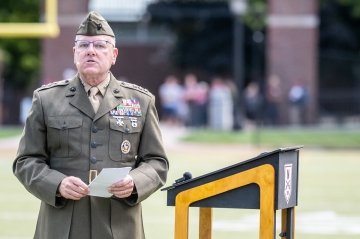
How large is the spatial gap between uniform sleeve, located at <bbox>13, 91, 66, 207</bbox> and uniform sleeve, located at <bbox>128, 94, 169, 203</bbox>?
1.28 feet

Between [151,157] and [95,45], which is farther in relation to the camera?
[151,157]

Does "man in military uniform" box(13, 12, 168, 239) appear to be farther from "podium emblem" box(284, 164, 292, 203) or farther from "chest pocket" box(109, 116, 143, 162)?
"podium emblem" box(284, 164, 292, 203)

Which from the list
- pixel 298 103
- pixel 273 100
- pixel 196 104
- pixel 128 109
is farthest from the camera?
pixel 298 103

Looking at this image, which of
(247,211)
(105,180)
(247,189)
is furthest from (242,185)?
(247,211)

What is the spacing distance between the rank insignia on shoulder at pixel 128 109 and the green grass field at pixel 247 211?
5270mm

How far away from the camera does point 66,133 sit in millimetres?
5367

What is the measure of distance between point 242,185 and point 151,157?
449 millimetres

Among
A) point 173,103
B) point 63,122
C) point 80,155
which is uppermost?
point 173,103

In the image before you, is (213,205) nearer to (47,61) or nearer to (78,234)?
(78,234)

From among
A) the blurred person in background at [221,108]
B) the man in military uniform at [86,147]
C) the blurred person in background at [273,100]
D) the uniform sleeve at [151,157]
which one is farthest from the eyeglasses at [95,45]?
the blurred person in background at [273,100]

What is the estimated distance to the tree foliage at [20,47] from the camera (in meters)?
45.0

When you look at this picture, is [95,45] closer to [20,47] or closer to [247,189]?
[247,189]

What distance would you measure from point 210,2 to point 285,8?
5594 mm

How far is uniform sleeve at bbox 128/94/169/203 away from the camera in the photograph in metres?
5.42
